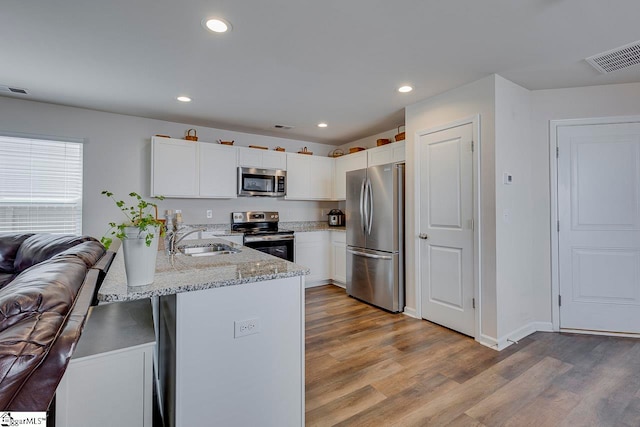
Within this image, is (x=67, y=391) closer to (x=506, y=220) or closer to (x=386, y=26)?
(x=386, y=26)

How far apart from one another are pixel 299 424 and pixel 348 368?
804 mm

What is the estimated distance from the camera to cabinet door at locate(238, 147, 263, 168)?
4.34 m

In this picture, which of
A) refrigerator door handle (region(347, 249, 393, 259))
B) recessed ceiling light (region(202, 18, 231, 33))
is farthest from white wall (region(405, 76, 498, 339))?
recessed ceiling light (region(202, 18, 231, 33))

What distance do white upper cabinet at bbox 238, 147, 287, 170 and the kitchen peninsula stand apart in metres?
2.92

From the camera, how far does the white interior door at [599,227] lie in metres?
2.84

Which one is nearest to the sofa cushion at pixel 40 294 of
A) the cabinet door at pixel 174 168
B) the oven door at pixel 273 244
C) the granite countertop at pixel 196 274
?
the granite countertop at pixel 196 274

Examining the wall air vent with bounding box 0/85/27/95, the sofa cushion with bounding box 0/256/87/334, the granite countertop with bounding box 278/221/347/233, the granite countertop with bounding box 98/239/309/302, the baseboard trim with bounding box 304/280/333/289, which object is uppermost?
the wall air vent with bounding box 0/85/27/95

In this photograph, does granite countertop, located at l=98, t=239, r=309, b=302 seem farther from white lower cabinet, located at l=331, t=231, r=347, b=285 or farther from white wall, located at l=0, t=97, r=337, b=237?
white lower cabinet, located at l=331, t=231, r=347, b=285

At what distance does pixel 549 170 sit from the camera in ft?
10.0

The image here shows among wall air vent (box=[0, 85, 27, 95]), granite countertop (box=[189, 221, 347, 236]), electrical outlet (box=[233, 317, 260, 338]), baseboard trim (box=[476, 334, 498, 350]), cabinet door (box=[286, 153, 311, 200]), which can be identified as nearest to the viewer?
electrical outlet (box=[233, 317, 260, 338])

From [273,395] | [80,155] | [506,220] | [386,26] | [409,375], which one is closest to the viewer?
[273,395]

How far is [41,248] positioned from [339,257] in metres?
3.43

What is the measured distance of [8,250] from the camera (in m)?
2.49

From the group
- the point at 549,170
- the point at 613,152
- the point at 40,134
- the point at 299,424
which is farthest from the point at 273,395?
the point at 40,134
